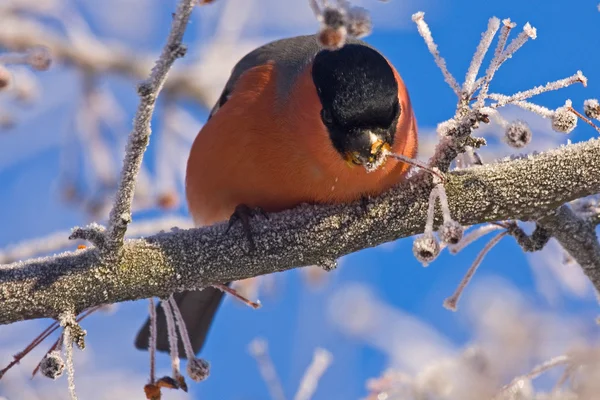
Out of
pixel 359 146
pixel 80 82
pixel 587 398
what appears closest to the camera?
pixel 587 398

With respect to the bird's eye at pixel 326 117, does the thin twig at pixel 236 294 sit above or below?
below

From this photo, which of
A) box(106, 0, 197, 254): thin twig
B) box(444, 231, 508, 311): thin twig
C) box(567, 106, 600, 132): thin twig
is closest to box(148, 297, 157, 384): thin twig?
A: box(106, 0, 197, 254): thin twig

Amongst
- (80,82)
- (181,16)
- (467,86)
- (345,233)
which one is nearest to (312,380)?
(345,233)

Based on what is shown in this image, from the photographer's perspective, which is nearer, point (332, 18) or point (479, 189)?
point (332, 18)

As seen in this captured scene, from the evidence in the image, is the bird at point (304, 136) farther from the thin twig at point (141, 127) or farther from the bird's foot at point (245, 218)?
the thin twig at point (141, 127)

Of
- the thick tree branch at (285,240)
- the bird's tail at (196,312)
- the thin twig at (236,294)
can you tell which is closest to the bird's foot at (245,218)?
the thick tree branch at (285,240)

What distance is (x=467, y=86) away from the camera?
2.06 meters

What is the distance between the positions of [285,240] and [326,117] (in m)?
0.66

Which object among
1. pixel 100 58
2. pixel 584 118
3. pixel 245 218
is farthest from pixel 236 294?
pixel 100 58

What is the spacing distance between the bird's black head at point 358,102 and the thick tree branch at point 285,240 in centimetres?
32

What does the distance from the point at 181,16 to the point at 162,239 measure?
2.92 ft

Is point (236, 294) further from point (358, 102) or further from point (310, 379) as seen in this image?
point (358, 102)

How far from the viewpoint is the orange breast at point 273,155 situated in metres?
2.73

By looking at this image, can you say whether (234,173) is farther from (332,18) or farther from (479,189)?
(332,18)
